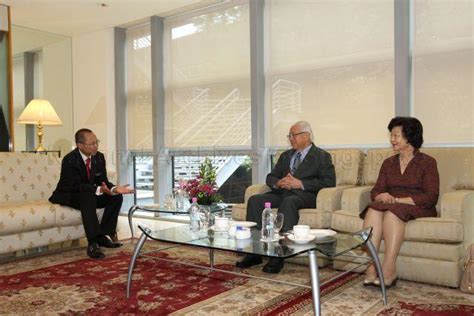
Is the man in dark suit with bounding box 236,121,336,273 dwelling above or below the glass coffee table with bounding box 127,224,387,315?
above

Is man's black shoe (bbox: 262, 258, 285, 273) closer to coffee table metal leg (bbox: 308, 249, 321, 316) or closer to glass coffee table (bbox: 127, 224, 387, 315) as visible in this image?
glass coffee table (bbox: 127, 224, 387, 315)

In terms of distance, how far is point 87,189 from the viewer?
414cm

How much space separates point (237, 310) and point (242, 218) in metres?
1.38

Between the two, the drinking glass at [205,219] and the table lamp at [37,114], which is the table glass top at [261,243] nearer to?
the drinking glass at [205,219]

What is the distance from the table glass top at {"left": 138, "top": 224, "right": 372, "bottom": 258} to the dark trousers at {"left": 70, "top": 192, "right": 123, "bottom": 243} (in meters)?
1.35

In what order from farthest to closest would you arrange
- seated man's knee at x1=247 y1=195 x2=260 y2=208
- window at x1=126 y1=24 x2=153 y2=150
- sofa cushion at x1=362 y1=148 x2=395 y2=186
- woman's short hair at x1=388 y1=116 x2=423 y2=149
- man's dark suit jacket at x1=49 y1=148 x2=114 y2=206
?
1. window at x1=126 y1=24 x2=153 y2=150
2. man's dark suit jacket at x1=49 y1=148 x2=114 y2=206
3. sofa cushion at x1=362 y1=148 x2=395 y2=186
4. seated man's knee at x1=247 y1=195 x2=260 y2=208
5. woman's short hair at x1=388 y1=116 x2=423 y2=149

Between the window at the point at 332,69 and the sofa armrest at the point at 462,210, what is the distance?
1498 millimetres

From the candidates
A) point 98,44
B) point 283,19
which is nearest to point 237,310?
point 283,19

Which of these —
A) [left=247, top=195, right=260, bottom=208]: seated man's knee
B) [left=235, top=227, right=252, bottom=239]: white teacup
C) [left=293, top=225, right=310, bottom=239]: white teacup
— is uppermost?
[left=247, top=195, right=260, bottom=208]: seated man's knee

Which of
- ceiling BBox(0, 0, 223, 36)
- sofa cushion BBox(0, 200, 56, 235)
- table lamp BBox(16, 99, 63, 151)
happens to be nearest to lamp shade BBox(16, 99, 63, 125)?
table lamp BBox(16, 99, 63, 151)

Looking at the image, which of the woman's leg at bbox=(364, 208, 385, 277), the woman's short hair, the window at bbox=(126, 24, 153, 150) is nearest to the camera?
the woman's leg at bbox=(364, 208, 385, 277)

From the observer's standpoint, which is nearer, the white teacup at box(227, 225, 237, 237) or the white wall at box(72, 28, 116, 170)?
the white teacup at box(227, 225, 237, 237)

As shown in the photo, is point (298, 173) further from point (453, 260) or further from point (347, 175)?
point (453, 260)

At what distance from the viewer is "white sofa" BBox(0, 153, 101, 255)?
3.83 m
